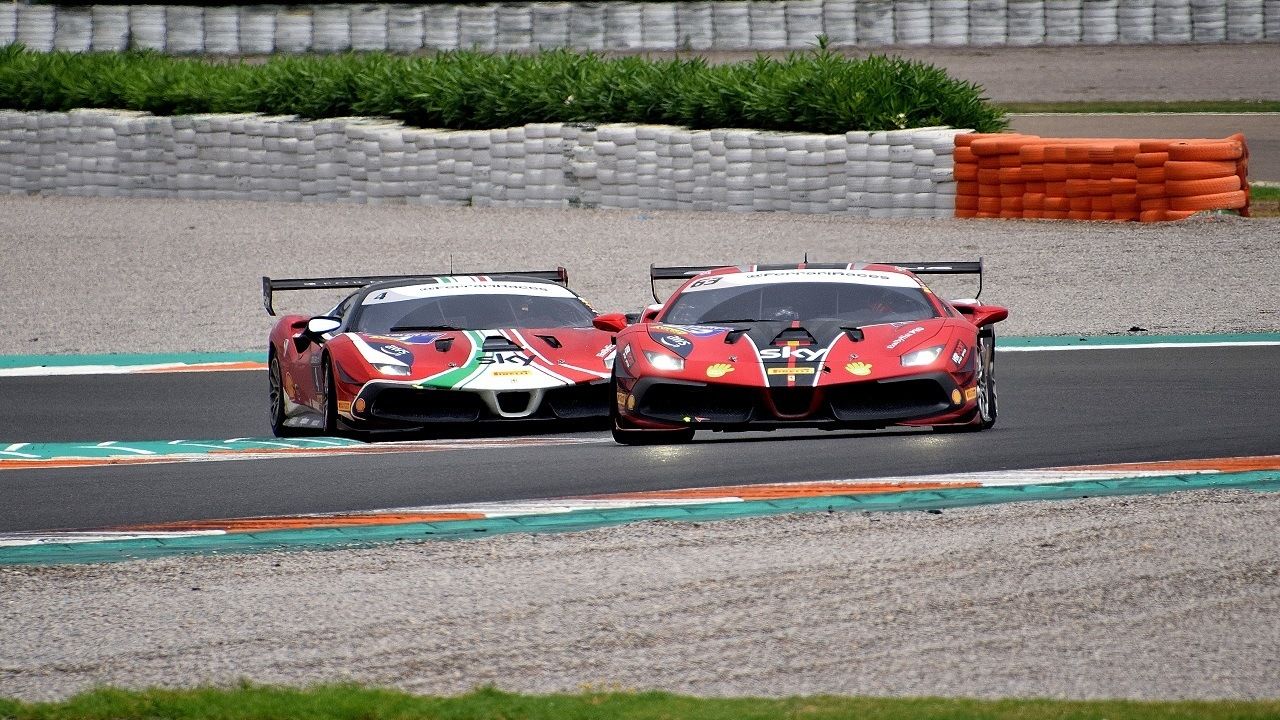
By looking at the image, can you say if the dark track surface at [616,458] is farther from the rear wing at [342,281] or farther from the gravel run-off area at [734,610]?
the gravel run-off area at [734,610]

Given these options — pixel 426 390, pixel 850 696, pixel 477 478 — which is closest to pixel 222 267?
pixel 426 390

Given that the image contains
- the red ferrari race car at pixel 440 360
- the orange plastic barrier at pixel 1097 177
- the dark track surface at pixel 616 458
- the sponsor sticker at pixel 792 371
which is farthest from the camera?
the orange plastic barrier at pixel 1097 177

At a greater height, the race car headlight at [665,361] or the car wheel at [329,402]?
the race car headlight at [665,361]

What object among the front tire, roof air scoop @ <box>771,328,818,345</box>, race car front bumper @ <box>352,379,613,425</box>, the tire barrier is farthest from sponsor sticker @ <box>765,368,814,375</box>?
the tire barrier

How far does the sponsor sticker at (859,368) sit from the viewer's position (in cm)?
1015

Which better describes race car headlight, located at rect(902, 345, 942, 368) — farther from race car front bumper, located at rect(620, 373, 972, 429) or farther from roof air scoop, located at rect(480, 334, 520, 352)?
roof air scoop, located at rect(480, 334, 520, 352)

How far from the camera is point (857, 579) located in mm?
7375

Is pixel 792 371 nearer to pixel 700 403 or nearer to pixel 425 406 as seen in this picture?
pixel 700 403

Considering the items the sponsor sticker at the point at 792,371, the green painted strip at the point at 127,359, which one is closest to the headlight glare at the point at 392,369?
the sponsor sticker at the point at 792,371

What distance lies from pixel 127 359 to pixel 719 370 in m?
7.52

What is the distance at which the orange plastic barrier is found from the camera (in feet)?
64.6

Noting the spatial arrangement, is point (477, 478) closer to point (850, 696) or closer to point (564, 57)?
point (850, 696)

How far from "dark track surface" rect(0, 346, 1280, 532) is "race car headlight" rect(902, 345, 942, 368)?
45 centimetres

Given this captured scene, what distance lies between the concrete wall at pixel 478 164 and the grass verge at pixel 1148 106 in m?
7.60
